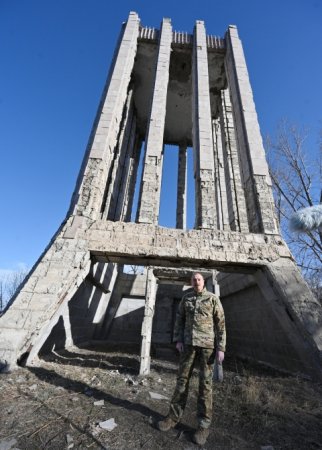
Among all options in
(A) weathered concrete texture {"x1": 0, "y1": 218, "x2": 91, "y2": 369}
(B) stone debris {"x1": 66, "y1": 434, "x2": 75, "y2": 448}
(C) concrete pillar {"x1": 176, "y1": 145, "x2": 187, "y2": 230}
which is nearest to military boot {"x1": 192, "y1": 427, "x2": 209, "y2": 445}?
(B) stone debris {"x1": 66, "y1": 434, "x2": 75, "y2": 448}

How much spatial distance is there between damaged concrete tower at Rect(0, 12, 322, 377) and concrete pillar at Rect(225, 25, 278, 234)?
1.4 inches

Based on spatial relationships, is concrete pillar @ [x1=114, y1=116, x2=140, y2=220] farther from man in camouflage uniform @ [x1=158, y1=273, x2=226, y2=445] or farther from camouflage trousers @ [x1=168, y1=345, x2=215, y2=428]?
camouflage trousers @ [x1=168, y1=345, x2=215, y2=428]

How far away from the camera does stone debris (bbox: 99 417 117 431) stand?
A: 2.87 m

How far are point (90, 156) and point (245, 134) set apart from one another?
4.99m

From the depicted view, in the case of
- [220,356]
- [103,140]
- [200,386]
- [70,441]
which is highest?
[103,140]

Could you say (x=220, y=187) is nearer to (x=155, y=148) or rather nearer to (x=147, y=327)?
(x=155, y=148)

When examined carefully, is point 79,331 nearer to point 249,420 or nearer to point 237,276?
point 237,276

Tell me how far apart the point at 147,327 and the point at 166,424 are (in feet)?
9.40

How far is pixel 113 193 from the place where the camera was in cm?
A: 1034

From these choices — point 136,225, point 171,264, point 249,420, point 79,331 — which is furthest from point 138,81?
point 249,420

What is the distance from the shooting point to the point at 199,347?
3.10 m

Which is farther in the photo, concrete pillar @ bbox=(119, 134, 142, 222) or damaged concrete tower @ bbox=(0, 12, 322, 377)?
concrete pillar @ bbox=(119, 134, 142, 222)

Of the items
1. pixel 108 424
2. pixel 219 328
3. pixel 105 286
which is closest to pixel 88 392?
pixel 108 424

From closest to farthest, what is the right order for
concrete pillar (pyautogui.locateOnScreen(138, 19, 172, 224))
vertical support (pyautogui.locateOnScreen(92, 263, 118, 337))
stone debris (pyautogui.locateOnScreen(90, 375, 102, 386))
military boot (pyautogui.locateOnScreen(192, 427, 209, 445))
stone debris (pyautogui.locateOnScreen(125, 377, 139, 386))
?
military boot (pyautogui.locateOnScreen(192, 427, 209, 445)), stone debris (pyautogui.locateOnScreen(90, 375, 102, 386)), stone debris (pyautogui.locateOnScreen(125, 377, 139, 386)), concrete pillar (pyautogui.locateOnScreen(138, 19, 172, 224)), vertical support (pyautogui.locateOnScreen(92, 263, 118, 337))
